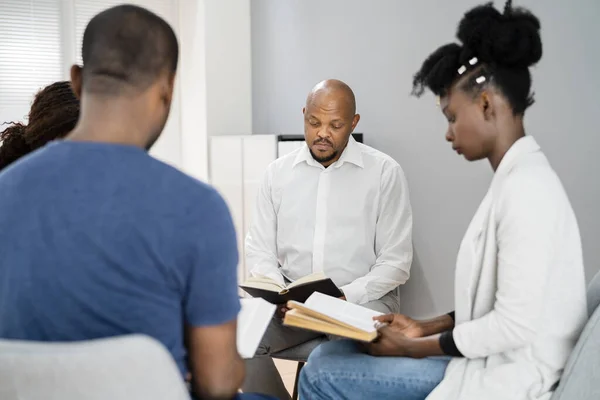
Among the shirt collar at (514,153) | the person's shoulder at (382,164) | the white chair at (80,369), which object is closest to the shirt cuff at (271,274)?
the person's shoulder at (382,164)

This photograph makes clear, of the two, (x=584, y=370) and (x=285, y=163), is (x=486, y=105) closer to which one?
(x=584, y=370)

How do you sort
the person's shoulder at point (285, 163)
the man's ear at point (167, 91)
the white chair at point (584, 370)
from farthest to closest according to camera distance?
the person's shoulder at point (285, 163) < the white chair at point (584, 370) < the man's ear at point (167, 91)

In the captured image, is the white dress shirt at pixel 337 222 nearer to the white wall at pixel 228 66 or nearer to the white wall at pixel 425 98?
the white wall at pixel 425 98

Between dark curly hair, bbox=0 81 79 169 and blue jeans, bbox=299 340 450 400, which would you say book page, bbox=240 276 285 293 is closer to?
blue jeans, bbox=299 340 450 400

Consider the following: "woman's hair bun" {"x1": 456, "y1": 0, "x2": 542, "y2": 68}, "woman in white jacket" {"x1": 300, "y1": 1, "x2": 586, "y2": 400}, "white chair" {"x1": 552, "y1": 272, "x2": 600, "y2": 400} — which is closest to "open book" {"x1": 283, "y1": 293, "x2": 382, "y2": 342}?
"woman in white jacket" {"x1": 300, "y1": 1, "x2": 586, "y2": 400}

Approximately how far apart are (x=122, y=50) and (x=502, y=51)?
800 millimetres

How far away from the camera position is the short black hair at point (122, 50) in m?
0.99

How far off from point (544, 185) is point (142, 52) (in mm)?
833

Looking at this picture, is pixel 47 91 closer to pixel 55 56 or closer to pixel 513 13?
pixel 513 13

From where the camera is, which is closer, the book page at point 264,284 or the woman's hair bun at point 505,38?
the woman's hair bun at point 505,38

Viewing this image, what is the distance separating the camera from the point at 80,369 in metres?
0.79

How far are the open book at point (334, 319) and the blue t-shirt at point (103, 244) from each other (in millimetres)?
500

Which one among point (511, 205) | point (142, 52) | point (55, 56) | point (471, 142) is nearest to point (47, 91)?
point (142, 52)

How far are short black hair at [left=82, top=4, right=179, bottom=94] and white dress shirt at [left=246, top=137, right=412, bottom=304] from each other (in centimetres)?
132
